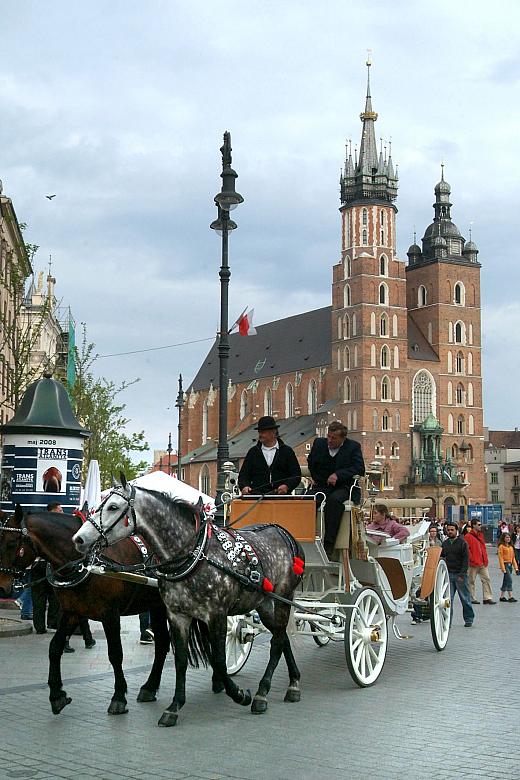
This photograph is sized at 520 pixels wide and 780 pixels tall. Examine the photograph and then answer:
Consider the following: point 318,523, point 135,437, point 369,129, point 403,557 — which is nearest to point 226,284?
point 403,557

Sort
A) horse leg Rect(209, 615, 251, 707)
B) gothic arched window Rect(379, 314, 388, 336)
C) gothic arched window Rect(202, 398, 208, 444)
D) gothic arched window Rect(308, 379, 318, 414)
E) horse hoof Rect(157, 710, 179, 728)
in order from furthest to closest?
gothic arched window Rect(202, 398, 208, 444) → gothic arched window Rect(308, 379, 318, 414) → gothic arched window Rect(379, 314, 388, 336) → horse leg Rect(209, 615, 251, 707) → horse hoof Rect(157, 710, 179, 728)

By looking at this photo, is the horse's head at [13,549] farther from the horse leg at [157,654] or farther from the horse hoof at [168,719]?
the horse hoof at [168,719]

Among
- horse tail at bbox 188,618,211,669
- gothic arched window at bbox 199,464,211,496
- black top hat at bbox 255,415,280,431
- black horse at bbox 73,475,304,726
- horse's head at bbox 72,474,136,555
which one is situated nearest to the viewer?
horse's head at bbox 72,474,136,555

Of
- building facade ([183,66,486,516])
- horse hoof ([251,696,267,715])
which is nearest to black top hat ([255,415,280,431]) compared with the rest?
horse hoof ([251,696,267,715])

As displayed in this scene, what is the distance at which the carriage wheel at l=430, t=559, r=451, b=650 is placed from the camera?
12.4 meters

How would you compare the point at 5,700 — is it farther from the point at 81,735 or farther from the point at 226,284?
the point at 226,284

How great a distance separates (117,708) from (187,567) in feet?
4.20

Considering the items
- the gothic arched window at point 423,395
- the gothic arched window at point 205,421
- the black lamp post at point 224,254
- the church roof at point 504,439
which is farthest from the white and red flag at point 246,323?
the church roof at point 504,439

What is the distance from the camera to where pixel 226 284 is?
16.9 meters

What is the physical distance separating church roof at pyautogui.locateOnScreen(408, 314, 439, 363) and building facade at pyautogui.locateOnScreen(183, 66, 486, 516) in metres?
0.11

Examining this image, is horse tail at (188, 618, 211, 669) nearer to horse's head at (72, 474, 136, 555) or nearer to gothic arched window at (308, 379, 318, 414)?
horse's head at (72, 474, 136, 555)

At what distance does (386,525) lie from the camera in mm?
12891

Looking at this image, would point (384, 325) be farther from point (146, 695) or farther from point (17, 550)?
point (146, 695)

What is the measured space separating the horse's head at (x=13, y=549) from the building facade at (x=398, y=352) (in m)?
76.6
